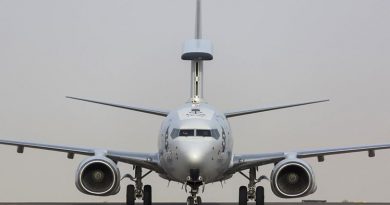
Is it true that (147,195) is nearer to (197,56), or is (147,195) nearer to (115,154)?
(115,154)

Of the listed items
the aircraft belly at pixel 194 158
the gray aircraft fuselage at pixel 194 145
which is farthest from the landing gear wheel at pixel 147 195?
the aircraft belly at pixel 194 158

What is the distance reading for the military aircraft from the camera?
38.6 metres

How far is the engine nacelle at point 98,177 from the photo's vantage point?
4144 centimetres

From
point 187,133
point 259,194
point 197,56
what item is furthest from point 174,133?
point 197,56

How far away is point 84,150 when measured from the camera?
1715 inches

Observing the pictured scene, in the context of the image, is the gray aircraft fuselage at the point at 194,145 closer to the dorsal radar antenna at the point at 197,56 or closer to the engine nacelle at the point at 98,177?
the engine nacelle at the point at 98,177

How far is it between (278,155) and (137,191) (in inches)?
242

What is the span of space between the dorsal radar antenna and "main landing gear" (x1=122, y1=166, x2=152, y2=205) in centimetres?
393

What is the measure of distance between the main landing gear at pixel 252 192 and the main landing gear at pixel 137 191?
12.7 ft

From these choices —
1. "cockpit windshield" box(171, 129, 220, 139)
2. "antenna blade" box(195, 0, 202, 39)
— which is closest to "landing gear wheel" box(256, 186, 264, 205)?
"cockpit windshield" box(171, 129, 220, 139)

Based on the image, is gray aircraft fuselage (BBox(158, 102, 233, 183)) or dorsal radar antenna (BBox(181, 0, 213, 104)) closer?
gray aircraft fuselage (BBox(158, 102, 233, 183))

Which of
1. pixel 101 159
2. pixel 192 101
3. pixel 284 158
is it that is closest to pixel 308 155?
pixel 284 158

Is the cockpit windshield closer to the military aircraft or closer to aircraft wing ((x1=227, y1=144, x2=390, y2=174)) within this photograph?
the military aircraft

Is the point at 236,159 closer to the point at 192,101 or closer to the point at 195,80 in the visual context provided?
the point at 192,101
